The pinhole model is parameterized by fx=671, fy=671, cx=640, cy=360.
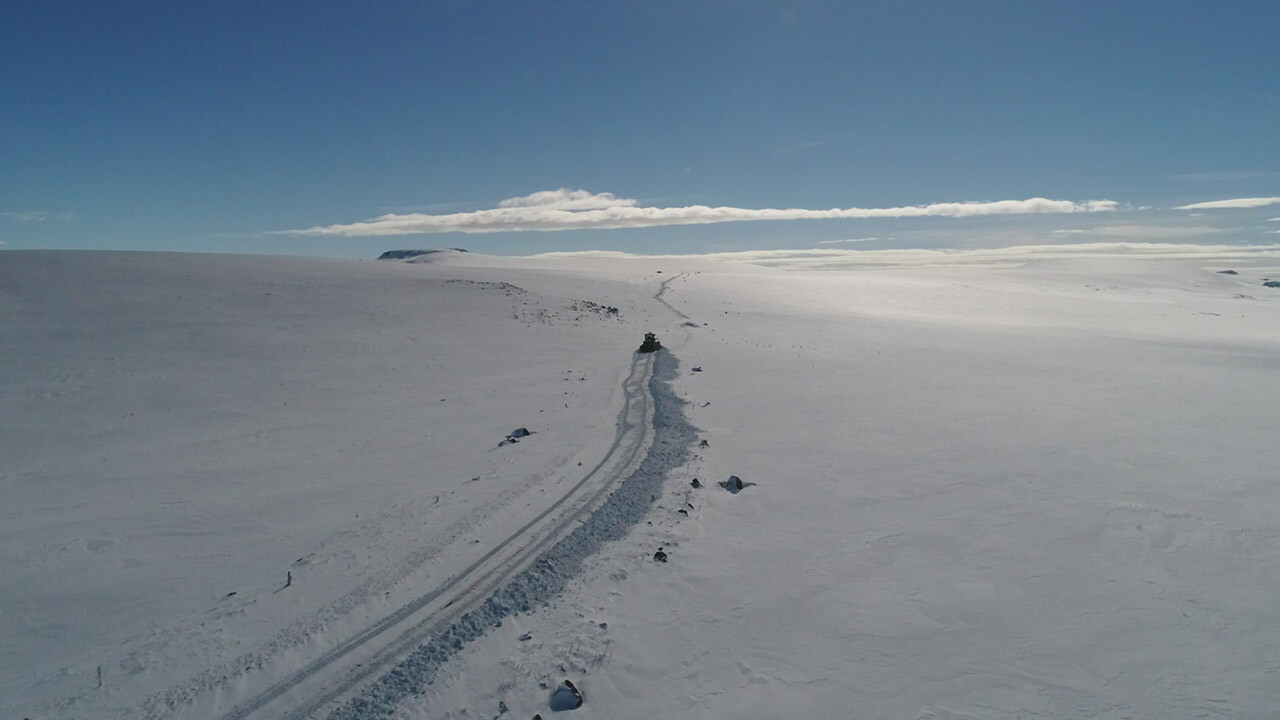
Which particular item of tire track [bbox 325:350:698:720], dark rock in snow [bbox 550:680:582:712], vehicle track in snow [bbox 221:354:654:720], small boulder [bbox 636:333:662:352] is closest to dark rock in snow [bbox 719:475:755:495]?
tire track [bbox 325:350:698:720]

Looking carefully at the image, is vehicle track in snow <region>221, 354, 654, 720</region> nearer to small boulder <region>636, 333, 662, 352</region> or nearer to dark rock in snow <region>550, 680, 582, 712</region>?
dark rock in snow <region>550, 680, 582, 712</region>

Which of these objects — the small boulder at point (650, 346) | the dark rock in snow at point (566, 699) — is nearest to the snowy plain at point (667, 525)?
the dark rock in snow at point (566, 699)

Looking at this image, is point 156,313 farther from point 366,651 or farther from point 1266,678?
point 1266,678

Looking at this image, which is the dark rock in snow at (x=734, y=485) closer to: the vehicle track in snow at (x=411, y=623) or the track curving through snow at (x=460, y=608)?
the track curving through snow at (x=460, y=608)

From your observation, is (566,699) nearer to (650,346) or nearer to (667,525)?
(667,525)

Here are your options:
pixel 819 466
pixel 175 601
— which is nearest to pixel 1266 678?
pixel 819 466

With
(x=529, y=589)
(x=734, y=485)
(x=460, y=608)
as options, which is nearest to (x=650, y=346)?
(x=734, y=485)

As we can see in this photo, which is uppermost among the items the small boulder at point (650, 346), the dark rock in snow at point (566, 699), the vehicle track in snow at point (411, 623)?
the small boulder at point (650, 346)
